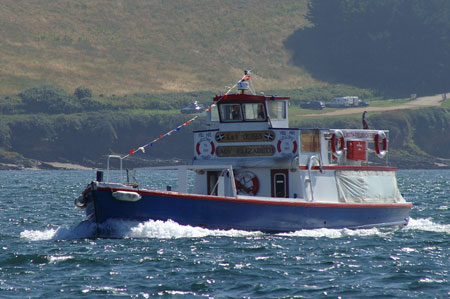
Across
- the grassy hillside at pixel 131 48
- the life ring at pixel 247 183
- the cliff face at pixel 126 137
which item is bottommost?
the life ring at pixel 247 183

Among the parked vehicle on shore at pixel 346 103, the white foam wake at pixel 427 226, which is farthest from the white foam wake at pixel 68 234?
the parked vehicle on shore at pixel 346 103

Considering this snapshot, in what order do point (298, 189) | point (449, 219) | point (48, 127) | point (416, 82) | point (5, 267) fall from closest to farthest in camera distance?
point (5, 267) → point (298, 189) → point (449, 219) → point (48, 127) → point (416, 82)

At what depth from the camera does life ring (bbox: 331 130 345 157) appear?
33.7 m

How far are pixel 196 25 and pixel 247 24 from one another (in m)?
11.6

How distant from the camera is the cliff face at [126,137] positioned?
135875mm

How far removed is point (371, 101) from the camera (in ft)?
533

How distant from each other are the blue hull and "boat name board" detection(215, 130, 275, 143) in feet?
9.25

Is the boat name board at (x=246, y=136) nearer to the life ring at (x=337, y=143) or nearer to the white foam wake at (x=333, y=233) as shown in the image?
the life ring at (x=337, y=143)

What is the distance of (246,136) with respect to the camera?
32906mm

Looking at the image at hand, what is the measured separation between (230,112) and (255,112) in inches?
38.8

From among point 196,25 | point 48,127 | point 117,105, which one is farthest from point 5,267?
point 196,25

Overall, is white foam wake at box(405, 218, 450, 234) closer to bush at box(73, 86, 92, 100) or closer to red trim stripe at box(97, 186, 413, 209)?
red trim stripe at box(97, 186, 413, 209)

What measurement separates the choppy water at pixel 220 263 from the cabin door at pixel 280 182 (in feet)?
6.57

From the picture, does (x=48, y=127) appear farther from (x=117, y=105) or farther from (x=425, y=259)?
(x=425, y=259)
